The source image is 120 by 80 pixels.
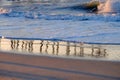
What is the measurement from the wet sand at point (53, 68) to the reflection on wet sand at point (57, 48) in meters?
0.59

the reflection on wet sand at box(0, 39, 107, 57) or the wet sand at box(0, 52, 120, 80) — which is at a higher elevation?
the reflection on wet sand at box(0, 39, 107, 57)

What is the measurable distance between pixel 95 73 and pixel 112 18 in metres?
9.36

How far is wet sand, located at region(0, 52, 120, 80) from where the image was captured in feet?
14.6

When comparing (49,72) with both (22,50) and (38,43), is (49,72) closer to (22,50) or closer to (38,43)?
(22,50)

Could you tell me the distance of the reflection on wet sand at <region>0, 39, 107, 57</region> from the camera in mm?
6102

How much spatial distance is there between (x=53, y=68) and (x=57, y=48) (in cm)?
173

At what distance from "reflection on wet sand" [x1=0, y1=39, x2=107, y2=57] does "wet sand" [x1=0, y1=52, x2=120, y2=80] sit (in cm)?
59

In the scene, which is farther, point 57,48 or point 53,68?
point 57,48

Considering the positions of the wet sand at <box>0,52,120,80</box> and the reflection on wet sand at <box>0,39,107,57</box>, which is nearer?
the wet sand at <box>0,52,120,80</box>

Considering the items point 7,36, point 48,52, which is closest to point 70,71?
point 48,52

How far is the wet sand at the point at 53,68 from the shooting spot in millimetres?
4457

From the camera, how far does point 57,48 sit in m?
6.63

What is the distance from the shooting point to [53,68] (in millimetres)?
4918

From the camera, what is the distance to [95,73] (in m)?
4.60
